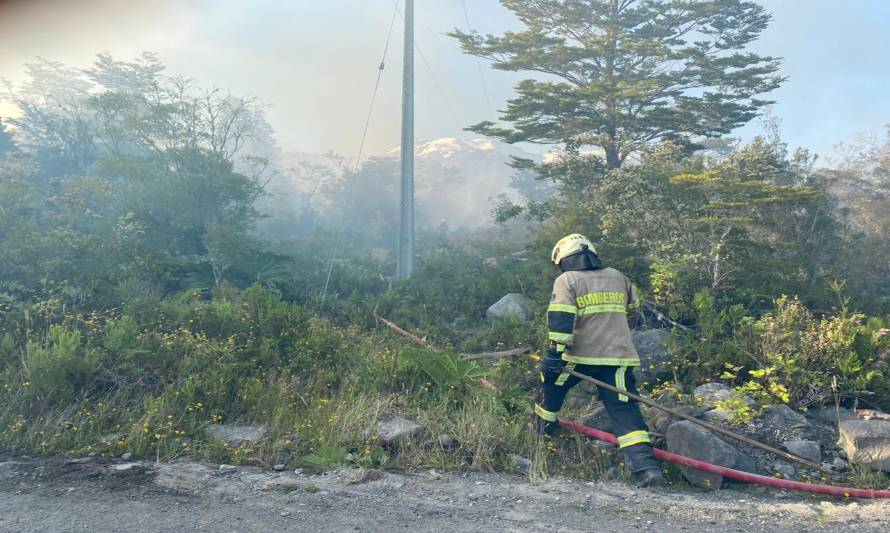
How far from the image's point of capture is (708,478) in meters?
4.21

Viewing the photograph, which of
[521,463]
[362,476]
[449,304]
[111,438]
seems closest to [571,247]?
[521,463]

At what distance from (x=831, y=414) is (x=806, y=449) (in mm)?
936

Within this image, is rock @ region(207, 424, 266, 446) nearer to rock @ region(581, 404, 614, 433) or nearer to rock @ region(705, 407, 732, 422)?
Result: rock @ region(581, 404, 614, 433)

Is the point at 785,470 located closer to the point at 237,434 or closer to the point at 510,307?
the point at 237,434

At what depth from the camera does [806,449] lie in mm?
4586

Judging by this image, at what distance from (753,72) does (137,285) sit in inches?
646

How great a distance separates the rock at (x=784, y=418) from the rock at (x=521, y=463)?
90.7 inches

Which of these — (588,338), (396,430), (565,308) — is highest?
(565,308)

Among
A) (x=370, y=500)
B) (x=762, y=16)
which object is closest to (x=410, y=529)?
(x=370, y=500)

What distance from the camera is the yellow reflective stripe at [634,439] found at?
14.3 ft

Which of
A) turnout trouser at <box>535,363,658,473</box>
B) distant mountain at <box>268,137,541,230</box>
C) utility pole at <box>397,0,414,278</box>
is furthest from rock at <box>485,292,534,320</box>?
distant mountain at <box>268,137,541,230</box>

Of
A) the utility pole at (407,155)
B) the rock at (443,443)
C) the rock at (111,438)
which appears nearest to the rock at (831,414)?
the rock at (443,443)

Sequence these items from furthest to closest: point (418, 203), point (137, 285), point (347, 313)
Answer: point (418, 203) → point (347, 313) → point (137, 285)

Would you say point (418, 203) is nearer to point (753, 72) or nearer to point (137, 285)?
point (753, 72)
